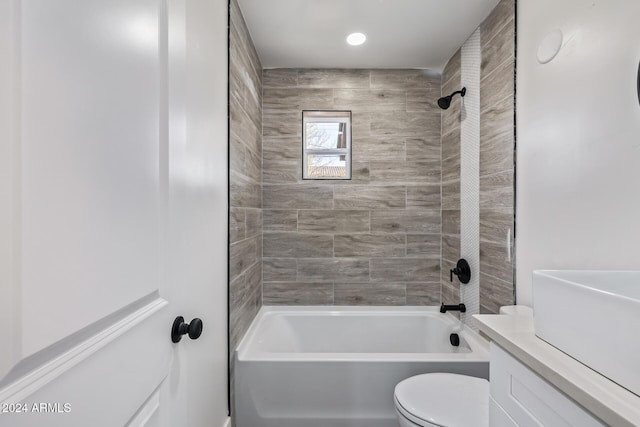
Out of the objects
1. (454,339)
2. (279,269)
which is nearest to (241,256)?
(279,269)

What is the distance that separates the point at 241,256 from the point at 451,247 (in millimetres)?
1586

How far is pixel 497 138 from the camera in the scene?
172 centimetres

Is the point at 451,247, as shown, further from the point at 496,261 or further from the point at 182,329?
the point at 182,329

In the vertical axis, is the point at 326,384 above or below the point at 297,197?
below

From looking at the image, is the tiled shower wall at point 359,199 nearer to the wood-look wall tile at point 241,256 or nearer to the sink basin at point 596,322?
the wood-look wall tile at point 241,256

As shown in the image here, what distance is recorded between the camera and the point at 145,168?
66cm

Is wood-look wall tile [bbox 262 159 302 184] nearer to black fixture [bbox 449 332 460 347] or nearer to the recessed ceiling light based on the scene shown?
the recessed ceiling light

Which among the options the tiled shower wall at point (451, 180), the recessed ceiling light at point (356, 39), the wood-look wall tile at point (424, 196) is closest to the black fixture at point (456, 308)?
the tiled shower wall at point (451, 180)

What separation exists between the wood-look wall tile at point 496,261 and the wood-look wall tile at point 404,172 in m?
0.79

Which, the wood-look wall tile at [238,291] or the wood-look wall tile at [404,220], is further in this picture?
the wood-look wall tile at [404,220]

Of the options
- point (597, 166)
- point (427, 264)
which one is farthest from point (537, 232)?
point (427, 264)

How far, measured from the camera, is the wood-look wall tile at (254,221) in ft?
6.60

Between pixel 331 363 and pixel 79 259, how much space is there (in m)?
1.45

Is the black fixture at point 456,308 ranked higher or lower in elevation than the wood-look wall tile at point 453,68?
lower
